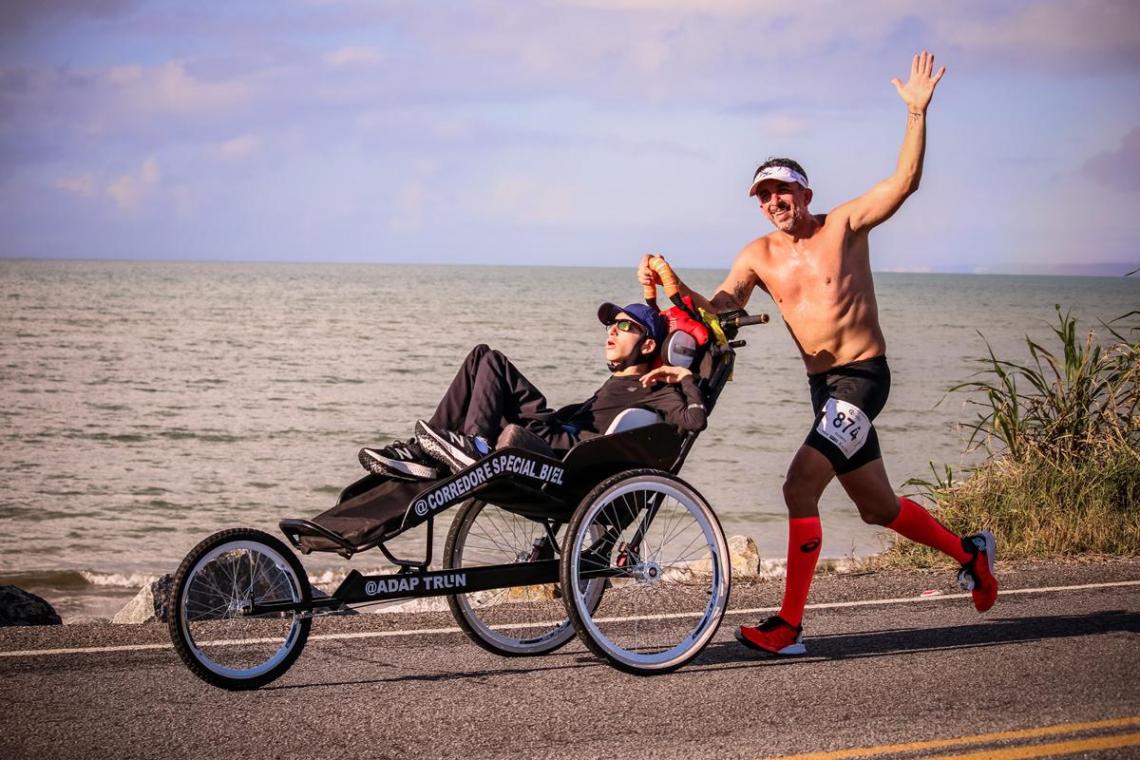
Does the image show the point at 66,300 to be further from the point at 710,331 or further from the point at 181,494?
the point at 710,331

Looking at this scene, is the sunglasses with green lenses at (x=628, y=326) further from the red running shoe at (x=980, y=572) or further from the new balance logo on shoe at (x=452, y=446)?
the red running shoe at (x=980, y=572)

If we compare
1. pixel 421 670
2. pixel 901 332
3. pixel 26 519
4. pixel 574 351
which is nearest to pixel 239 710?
pixel 421 670

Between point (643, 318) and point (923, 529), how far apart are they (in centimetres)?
177

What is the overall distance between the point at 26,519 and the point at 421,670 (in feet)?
36.2

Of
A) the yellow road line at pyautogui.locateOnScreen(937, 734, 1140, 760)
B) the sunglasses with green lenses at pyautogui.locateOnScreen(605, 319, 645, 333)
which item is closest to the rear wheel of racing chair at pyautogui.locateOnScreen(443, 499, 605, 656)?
the sunglasses with green lenses at pyautogui.locateOnScreen(605, 319, 645, 333)

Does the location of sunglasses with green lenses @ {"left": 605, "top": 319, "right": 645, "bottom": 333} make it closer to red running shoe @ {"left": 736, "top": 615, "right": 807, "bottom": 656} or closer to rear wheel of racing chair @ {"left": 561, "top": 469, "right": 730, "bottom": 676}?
rear wheel of racing chair @ {"left": 561, "top": 469, "right": 730, "bottom": 676}

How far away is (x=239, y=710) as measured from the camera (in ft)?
16.1

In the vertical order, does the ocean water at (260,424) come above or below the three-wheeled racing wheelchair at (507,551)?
below

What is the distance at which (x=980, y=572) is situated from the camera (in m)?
6.38

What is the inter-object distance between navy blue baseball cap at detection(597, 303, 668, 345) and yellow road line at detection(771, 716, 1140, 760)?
7.75 ft

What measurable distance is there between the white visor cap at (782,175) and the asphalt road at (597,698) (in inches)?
88.8

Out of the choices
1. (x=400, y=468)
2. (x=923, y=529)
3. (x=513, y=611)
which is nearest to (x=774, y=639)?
(x=923, y=529)

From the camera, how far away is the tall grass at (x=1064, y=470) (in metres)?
8.68

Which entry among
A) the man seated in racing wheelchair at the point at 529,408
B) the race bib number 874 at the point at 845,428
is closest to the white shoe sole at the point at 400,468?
the man seated in racing wheelchair at the point at 529,408
